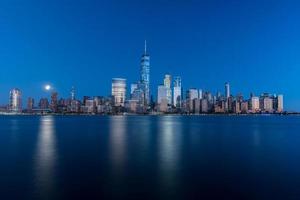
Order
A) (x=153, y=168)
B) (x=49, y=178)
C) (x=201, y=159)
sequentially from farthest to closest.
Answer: (x=201, y=159), (x=153, y=168), (x=49, y=178)

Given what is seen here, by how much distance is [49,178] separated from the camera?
23.6 meters

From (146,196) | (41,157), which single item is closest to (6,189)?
(146,196)

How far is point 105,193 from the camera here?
19.4 meters

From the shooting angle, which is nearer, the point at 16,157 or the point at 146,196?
the point at 146,196

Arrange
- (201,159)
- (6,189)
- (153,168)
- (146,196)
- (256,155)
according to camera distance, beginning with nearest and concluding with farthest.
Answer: (146,196), (6,189), (153,168), (201,159), (256,155)

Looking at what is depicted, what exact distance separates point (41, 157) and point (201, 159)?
16817 millimetres

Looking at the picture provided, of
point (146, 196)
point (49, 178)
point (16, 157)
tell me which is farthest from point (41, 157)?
point (146, 196)

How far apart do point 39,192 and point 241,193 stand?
1229 centimetres

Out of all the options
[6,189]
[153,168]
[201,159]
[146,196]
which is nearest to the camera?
[146,196]

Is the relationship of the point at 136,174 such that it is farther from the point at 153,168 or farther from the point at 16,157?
the point at 16,157

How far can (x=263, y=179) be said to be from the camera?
77.8 ft

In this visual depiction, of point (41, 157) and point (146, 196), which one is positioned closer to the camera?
point (146, 196)

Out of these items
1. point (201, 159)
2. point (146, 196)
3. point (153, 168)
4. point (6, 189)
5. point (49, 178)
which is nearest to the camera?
point (146, 196)

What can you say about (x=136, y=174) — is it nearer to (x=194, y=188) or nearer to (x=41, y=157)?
(x=194, y=188)
